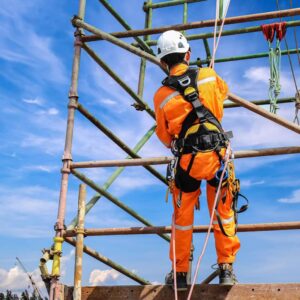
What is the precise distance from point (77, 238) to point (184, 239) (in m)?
1.15

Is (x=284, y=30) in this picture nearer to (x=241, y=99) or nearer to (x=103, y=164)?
(x=241, y=99)

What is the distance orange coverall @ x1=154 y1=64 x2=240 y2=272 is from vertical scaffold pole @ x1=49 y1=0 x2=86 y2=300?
3.93 ft

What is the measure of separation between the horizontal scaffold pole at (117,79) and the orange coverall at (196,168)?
1.81 meters

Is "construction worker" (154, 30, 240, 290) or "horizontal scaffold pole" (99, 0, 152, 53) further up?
"horizontal scaffold pole" (99, 0, 152, 53)

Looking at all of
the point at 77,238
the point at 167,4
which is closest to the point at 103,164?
the point at 77,238

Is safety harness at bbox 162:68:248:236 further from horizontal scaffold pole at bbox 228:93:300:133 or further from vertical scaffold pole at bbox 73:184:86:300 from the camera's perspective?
vertical scaffold pole at bbox 73:184:86:300

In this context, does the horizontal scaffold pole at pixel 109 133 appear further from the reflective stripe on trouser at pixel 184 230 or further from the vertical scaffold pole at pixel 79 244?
the reflective stripe on trouser at pixel 184 230

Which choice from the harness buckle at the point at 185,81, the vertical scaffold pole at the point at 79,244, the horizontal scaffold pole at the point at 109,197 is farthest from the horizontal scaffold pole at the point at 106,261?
the harness buckle at the point at 185,81

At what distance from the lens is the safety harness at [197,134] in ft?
15.6

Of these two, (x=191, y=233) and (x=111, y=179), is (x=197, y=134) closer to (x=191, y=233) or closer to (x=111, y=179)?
(x=191, y=233)

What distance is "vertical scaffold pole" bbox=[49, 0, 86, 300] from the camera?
17.1 feet

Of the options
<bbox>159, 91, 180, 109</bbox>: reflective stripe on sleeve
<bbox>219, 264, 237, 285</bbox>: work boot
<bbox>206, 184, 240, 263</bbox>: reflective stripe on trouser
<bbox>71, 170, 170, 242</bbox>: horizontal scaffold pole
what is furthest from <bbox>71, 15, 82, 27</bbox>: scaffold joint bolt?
<bbox>219, 264, 237, 285</bbox>: work boot

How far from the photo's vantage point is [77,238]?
533cm

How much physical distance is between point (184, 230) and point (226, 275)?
0.54 metres
